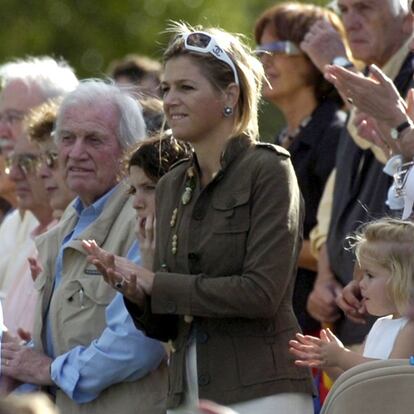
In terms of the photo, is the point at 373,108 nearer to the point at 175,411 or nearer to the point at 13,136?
the point at 175,411

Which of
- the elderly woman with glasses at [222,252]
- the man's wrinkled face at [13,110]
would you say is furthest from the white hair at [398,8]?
the man's wrinkled face at [13,110]

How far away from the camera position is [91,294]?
6367mm

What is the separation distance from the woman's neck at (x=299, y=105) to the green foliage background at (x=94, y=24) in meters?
12.6

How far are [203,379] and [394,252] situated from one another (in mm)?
913

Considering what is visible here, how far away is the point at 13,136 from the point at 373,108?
348 centimetres

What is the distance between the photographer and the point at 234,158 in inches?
230

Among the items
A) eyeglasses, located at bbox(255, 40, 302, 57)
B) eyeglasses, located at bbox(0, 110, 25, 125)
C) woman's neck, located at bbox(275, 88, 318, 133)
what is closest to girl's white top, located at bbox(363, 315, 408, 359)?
woman's neck, located at bbox(275, 88, 318, 133)

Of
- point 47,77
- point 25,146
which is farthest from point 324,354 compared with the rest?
point 47,77

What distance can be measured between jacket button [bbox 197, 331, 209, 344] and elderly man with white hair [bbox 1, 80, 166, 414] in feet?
1.70

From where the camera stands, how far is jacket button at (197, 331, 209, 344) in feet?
18.9

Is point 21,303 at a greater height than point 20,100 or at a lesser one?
lesser

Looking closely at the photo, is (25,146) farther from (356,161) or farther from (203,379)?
(203,379)

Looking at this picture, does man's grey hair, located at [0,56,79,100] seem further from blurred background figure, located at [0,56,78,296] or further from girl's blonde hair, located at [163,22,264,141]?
girl's blonde hair, located at [163,22,264,141]

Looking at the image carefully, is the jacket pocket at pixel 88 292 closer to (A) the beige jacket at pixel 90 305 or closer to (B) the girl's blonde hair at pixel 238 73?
(A) the beige jacket at pixel 90 305
